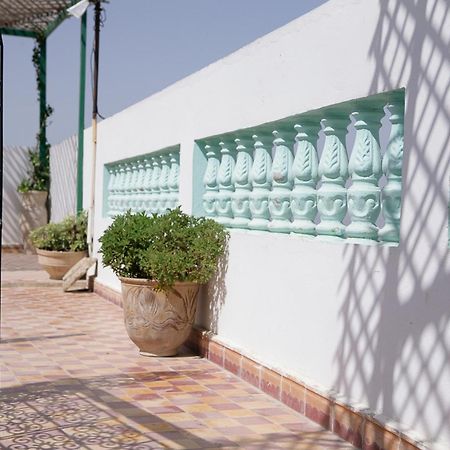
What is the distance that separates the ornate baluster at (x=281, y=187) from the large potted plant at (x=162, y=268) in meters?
0.78

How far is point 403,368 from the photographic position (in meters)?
3.53

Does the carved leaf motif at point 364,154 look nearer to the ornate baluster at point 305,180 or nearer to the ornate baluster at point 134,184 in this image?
the ornate baluster at point 305,180

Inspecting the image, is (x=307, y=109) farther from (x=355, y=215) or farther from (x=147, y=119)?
(x=147, y=119)

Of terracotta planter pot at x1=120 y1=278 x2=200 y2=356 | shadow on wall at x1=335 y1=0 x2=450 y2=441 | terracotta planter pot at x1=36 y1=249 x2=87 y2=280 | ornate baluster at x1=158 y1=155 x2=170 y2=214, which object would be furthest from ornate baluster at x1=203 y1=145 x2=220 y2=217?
terracotta planter pot at x1=36 y1=249 x2=87 y2=280

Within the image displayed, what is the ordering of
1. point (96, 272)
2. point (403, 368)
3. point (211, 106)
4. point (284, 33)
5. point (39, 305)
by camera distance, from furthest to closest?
point (96, 272), point (39, 305), point (211, 106), point (284, 33), point (403, 368)

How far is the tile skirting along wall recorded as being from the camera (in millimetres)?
3551

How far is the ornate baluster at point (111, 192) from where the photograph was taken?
1069 cm

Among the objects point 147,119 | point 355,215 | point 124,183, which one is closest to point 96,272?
point 124,183

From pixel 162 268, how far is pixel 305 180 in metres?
1.40

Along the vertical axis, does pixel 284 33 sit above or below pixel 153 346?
above

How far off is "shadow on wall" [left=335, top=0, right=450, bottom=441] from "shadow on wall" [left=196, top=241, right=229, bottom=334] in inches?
81.1

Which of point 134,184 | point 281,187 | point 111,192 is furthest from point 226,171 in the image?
point 111,192

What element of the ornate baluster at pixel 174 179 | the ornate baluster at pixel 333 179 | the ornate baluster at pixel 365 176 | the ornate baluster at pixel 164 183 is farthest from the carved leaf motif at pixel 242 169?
the ornate baluster at pixel 164 183

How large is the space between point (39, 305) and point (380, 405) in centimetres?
626
